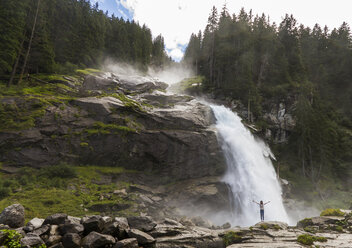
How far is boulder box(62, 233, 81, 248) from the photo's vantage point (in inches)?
365

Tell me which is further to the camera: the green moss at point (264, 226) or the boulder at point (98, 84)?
the boulder at point (98, 84)

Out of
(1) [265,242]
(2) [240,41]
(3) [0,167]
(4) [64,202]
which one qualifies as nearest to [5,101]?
(3) [0,167]

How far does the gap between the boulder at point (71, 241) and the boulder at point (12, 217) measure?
309cm

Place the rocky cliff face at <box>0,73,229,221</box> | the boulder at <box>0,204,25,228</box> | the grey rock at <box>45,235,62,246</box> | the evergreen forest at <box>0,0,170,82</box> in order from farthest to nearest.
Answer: the evergreen forest at <box>0,0,170,82</box>, the rocky cliff face at <box>0,73,229,221</box>, the boulder at <box>0,204,25,228</box>, the grey rock at <box>45,235,62,246</box>

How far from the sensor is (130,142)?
24.9 metres

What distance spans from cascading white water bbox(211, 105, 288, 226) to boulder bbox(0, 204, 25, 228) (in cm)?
1917

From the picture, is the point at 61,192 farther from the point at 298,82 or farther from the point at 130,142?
the point at 298,82

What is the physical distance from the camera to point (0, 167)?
738 inches

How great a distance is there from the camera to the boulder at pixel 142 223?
11.9m

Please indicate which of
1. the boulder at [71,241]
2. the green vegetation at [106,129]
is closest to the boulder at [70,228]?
the boulder at [71,241]

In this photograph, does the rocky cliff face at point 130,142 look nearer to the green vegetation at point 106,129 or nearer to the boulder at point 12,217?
the green vegetation at point 106,129

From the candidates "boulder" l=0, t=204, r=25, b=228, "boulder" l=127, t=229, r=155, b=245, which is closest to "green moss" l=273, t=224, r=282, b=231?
"boulder" l=127, t=229, r=155, b=245

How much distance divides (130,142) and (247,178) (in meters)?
15.1

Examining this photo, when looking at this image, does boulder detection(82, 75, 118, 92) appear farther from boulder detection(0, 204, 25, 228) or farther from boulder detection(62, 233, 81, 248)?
boulder detection(62, 233, 81, 248)
